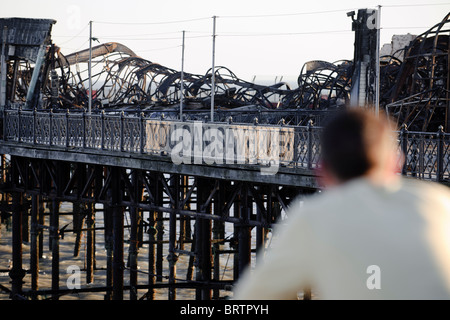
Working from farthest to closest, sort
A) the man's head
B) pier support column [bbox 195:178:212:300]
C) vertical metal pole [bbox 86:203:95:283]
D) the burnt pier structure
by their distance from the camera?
vertical metal pole [bbox 86:203:95:283] → pier support column [bbox 195:178:212:300] → the burnt pier structure → the man's head

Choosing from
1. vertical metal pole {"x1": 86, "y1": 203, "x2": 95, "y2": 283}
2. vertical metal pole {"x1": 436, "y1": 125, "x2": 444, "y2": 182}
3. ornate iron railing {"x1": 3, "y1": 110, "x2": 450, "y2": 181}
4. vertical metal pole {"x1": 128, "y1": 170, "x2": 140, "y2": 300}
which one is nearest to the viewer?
vertical metal pole {"x1": 436, "y1": 125, "x2": 444, "y2": 182}

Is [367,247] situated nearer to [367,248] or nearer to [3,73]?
[367,248]

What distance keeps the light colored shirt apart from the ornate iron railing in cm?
1108

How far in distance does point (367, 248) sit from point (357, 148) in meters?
0.33

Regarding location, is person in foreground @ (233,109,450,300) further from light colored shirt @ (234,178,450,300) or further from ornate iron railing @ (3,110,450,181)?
ornate iron railing @ (3,110,450,181)

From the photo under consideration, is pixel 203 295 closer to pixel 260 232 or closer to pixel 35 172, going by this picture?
pixel 260 232

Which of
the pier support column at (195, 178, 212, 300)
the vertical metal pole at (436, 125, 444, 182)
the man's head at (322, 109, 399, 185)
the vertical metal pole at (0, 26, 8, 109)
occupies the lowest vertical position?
the pier support column at (195, 178, 212, 300)

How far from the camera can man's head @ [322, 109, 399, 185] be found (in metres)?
2.38

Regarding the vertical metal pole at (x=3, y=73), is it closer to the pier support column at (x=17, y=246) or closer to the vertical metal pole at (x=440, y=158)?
the pier support column at (x=17, y=246)

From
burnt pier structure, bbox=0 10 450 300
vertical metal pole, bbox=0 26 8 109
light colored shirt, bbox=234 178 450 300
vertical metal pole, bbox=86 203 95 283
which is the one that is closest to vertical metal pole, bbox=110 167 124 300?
burnt pier structure, bbox=0 10 450 300

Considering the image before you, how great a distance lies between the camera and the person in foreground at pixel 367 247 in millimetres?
2178

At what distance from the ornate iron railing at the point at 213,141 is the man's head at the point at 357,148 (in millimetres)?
10939

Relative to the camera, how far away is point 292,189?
16.2 metres
